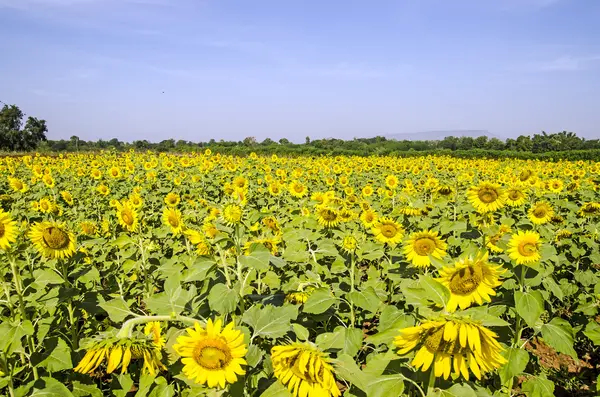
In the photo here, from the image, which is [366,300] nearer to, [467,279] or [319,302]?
[319,302]

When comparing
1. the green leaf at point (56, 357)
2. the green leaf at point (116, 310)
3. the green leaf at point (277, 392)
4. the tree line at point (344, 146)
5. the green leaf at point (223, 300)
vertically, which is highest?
the tree line at point (344, 146)

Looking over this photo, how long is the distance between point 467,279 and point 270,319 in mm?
879

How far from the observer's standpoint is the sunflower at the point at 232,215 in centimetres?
207

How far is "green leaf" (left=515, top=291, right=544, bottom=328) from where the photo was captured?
225 centimetres

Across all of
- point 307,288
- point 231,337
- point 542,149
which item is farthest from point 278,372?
point 542,149

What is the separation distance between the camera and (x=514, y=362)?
2.24 meters

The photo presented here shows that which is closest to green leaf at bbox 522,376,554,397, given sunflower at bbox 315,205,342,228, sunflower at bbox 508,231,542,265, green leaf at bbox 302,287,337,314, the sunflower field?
the sunflower field

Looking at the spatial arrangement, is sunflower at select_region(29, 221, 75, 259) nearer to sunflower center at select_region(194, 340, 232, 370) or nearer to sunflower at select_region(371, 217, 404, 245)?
sunflower center at select_region(194, 340, 232, 370)

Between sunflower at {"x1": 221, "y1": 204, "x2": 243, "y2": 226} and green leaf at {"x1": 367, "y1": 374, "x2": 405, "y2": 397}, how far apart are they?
1064 millimetres

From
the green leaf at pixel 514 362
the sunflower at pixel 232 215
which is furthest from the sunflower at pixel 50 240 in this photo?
the green leaf at pixel 514 362

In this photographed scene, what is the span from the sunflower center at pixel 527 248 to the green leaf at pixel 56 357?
3.01 meters

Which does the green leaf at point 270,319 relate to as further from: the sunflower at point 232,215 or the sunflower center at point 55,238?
the sunflower center at point 55,238

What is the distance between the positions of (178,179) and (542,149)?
122 feet

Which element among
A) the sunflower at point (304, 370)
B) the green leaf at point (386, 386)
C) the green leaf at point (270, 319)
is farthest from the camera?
the green leaf at point (270, 319)
